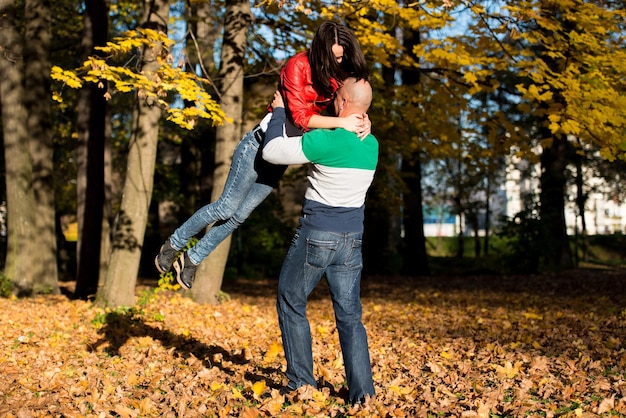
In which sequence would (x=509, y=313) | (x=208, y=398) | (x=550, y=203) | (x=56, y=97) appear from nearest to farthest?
(x=208, y=398) < (x=56, y=97) < (x=509, y=313) < (x=550, y=203)

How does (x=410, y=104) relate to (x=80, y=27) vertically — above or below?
below

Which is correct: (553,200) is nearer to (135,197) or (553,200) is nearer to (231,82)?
(231,82)

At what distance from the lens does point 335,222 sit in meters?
4.71

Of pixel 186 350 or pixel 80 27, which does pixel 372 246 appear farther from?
pixel 186 350

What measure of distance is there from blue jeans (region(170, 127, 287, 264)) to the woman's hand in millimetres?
790

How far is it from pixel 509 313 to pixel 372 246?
12.6m

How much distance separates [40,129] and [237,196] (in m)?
9.64

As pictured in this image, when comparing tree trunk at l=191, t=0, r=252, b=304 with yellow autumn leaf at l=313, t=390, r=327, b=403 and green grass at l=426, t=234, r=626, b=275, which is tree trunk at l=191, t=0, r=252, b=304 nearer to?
yellow autumn leaf at l=313, t=390, r=327, b=403

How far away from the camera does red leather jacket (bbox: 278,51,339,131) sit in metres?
4.89

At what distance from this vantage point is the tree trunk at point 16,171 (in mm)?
13055

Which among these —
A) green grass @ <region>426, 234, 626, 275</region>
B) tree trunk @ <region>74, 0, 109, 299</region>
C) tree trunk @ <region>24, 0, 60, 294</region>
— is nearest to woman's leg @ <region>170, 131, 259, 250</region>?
tree trunk @ <region>74, 0, 109, 299</region>

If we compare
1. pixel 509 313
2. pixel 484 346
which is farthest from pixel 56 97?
pixel 509 313

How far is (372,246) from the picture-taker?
23.6 m

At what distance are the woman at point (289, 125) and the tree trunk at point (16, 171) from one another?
8.81m
